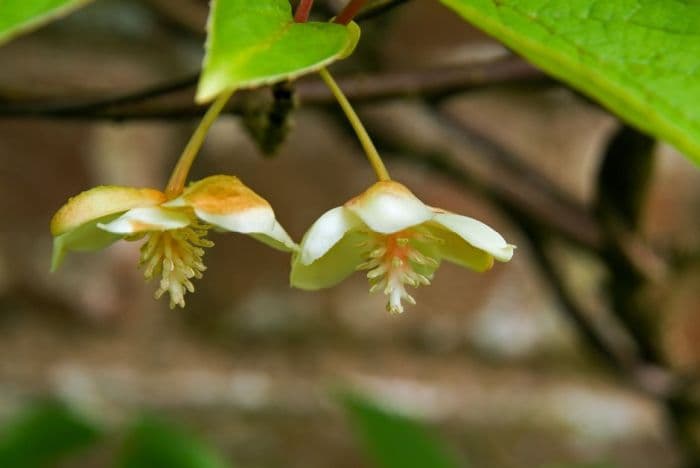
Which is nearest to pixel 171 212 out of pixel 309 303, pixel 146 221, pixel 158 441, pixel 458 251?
pixel 146 221

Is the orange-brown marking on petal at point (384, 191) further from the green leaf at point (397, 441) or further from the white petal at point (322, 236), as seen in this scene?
the green leaf at point (397, 441)

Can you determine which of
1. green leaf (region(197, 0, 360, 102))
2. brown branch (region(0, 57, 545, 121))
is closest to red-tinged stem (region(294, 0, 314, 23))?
green leaf (region(197, 0, 360, 102))

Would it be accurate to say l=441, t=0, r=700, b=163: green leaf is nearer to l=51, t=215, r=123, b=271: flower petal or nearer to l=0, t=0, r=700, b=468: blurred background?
l=51, t=215, r=123, b=271: flower petal

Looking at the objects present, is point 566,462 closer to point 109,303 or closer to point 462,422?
point 462,422

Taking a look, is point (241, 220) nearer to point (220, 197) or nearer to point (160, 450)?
point (220, 197)

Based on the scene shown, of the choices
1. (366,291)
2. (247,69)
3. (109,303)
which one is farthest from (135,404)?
(247,69)

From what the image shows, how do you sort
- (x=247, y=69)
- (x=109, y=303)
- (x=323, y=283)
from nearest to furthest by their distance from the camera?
(x=247, y=69), (x=323, y=283), (x=109, y=303)

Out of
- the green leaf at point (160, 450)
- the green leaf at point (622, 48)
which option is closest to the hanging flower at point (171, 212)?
the green leaf at point (622, 48)
